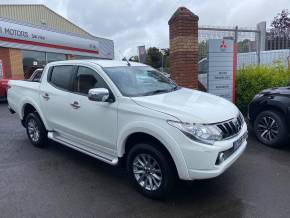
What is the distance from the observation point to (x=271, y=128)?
5660 mm

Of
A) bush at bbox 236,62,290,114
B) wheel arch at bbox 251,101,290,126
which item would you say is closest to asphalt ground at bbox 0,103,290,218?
wheel arch at bbox 251,101,290,126

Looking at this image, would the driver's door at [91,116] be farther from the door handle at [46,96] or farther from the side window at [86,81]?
the door handle at [46,96]

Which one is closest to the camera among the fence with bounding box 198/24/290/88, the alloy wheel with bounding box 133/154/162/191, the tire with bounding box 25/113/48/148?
the alloy wheel with bounding box 133/154/162/191

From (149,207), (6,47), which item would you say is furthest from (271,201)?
(6,47)

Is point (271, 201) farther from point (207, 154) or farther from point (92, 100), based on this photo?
point (92, 100)

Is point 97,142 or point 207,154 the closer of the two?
point 207,154

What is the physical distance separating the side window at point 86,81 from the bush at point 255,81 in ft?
17.0

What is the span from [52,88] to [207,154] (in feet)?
10.2

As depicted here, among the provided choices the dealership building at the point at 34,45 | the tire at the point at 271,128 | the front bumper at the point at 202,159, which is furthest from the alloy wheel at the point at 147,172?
the dealership building at the point at 34,45

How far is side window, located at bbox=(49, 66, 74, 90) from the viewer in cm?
484

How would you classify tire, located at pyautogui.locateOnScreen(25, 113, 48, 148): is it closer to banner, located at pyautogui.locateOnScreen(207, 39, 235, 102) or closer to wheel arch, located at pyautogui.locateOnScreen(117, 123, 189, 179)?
wheel arch, located at pyautogui.locateOnScreen(117, 123, 189, 179)

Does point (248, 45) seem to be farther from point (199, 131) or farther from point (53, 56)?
point (53, 56)

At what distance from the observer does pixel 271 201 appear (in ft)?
11.8

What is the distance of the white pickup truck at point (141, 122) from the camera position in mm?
3281
